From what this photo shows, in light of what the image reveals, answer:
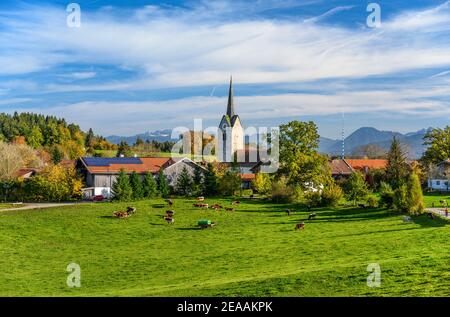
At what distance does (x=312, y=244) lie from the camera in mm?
31406

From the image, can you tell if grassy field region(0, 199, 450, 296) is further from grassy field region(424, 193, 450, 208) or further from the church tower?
the church tower

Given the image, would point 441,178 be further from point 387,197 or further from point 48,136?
point 48,136

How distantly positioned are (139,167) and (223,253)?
47.5 meters

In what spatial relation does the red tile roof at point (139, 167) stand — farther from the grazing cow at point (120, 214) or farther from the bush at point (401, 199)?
the bush at point (401, 199)

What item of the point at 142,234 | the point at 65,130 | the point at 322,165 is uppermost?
the point at 65,130

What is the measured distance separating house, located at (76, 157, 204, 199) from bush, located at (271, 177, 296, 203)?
54.6ft

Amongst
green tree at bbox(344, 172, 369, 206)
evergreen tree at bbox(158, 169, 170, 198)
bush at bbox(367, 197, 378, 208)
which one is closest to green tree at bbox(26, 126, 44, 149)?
evergreen tree at bbox(158, 169, 170, 198)

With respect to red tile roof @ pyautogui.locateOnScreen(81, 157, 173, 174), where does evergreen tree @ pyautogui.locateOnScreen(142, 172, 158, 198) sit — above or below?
below

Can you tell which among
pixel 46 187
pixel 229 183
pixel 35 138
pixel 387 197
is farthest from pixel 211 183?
pixel 35 138

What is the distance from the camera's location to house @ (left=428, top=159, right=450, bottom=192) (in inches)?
3108

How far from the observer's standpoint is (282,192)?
61.8 metres

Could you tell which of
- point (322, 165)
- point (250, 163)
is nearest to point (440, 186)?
point (322, 165)

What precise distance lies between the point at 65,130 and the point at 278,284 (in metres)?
135
